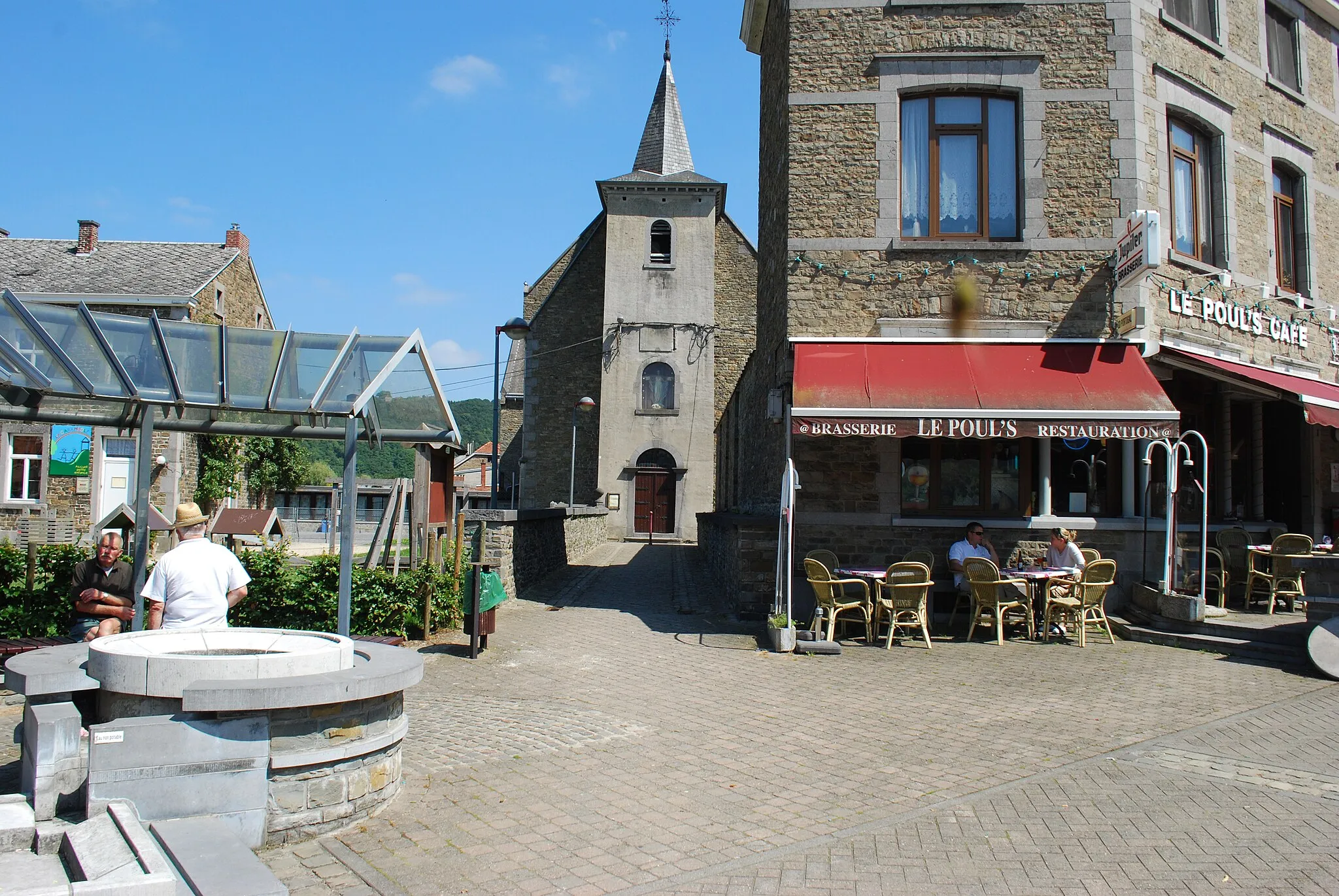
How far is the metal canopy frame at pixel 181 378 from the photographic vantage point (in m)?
6.17

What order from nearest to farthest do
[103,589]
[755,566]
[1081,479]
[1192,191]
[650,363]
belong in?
[103,589], [755,566], [1081,479], [1192,191], [650,363]

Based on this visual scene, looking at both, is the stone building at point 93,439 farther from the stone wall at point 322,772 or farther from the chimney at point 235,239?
the stone wall at point 322,772

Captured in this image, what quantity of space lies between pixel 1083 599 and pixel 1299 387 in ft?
14.5

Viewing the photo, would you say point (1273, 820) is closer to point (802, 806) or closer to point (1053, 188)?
point (802, 806)

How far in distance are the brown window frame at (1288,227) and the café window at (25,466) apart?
27927 mm

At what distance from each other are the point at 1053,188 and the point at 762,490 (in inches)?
244

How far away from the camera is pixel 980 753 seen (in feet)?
19.7

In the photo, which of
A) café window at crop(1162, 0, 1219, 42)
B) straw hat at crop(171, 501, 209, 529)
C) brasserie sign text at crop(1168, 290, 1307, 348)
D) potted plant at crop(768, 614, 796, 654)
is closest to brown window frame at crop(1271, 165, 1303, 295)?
brasserie sign text at crop(1168, 290, 1307, 348)

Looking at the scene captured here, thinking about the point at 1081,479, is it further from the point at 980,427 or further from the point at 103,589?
the point at 103,589

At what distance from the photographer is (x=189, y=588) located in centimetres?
575

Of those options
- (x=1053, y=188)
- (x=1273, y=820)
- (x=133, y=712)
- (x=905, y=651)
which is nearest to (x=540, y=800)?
(x=133, y=712)

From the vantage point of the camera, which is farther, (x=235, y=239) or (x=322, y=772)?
(x=235, y=239)

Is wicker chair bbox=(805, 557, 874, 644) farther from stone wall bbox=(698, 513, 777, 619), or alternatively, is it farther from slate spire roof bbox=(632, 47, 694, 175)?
slate spire roof bbox=(632, 47, 694, 175)

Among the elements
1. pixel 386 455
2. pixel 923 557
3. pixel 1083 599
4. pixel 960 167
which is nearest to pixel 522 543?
pixel 923 557
